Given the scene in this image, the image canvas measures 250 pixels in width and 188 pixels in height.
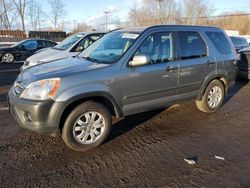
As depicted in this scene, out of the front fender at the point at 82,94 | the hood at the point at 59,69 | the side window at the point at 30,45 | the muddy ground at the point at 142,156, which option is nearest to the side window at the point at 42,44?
the side window at the point at 30,45

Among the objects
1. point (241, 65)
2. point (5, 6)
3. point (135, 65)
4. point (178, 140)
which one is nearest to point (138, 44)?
point (135, 65)

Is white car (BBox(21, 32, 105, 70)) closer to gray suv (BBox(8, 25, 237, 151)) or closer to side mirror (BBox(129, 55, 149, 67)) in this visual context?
gray suv (BBox(8, 25, 237, 151))

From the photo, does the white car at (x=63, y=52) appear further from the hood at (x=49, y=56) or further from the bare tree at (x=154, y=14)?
the bare tree at (x=154, y=14)

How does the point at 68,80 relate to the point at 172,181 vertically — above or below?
above

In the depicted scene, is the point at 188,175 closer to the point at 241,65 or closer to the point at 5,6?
the point at 241,65

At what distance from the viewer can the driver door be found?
4.39 m

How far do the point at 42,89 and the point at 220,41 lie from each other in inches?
158

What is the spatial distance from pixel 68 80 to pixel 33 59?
5.12 meters

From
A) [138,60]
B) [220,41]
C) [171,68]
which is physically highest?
[220,41]

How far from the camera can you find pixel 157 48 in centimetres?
474

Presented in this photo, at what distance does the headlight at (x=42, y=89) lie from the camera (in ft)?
12.2

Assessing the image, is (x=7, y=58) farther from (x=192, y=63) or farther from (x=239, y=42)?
(x=239, y=42)

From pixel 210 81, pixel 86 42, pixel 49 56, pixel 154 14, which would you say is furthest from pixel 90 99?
pixel 154 14

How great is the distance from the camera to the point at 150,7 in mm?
49531
